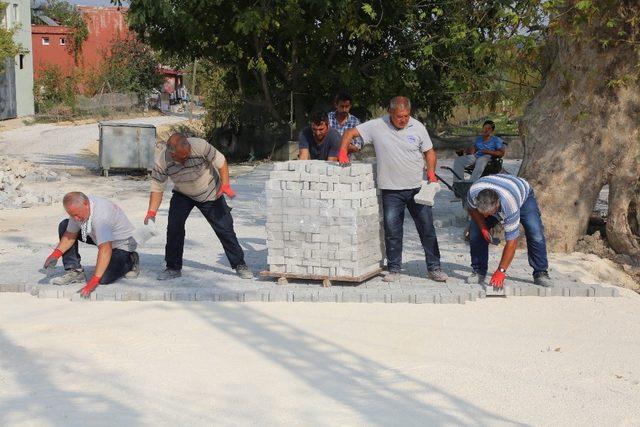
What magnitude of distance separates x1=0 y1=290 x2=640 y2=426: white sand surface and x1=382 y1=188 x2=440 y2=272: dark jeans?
0.82 metres

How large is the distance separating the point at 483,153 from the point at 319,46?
923cm

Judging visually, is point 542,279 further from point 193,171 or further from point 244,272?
point 193,171

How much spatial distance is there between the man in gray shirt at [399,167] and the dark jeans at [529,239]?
0.38 meters

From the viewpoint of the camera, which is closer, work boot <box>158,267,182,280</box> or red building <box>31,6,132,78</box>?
work boot <box>158,267,182,280</box>

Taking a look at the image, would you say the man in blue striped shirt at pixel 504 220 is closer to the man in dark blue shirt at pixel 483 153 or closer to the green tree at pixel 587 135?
the green tree at pixel 587 135

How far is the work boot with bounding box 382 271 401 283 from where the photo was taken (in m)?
8.91

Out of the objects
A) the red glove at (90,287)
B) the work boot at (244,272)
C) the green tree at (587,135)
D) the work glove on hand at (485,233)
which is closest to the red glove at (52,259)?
the red glove at (90,287)

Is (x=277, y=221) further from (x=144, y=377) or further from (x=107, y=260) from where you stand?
(x=144, y=377)

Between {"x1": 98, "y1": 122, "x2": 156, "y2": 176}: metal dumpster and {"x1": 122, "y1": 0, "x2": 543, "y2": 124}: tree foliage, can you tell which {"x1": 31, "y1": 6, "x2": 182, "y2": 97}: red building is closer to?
{"x1": 122, "y1": 0, "x2": 543, "y2": 124}: tree foliage

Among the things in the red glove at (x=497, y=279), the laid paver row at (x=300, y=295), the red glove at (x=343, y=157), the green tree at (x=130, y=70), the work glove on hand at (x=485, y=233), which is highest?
the green tree at (x=130, y=70)

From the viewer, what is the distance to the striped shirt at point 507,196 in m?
8.12

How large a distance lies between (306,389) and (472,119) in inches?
893

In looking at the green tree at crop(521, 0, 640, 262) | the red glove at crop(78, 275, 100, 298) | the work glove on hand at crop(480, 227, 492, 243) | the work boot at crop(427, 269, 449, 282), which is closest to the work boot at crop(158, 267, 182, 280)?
the red glove at crop(78, 275, 100, 298)

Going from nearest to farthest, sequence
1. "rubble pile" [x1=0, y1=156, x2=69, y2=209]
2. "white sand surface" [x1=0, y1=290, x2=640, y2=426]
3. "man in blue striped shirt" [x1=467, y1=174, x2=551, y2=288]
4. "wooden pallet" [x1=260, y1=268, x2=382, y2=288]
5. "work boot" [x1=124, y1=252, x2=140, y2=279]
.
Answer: "white sand surface" [x1=0, y1=290, x2=640, y2=426], "man in blue striped shirt" [x1=467, y1=174, x2=551, y2=288], "wooden pallet" [x1=260, y1=268, x2=382, y2=288], "work boot" [x1=124, y1=252, x2=140, y2=279], "rubble pile" [x1=0, y1=156, x2=69, y2=209]
